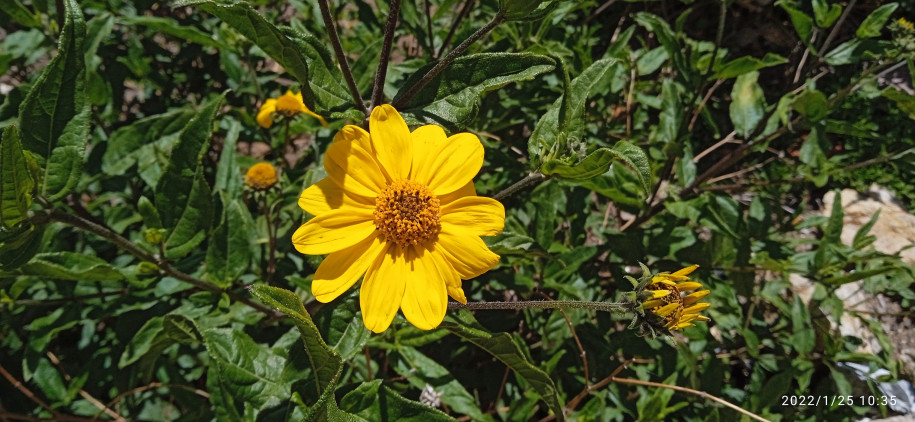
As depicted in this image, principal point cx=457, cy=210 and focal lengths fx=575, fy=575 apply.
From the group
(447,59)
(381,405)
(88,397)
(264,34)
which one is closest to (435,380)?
(381,405)

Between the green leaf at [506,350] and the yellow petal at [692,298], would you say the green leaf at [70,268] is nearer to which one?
the green leaf at [506,350]

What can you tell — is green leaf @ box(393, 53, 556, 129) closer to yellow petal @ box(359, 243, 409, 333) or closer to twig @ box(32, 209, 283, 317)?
yellow petal @ box(359, 243, 409, 333)

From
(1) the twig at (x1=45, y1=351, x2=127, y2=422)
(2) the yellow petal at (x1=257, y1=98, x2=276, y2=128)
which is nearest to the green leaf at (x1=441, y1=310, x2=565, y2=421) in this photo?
(2) the yellow petal at (x1=257, y1=98, x2=276, y2=128)

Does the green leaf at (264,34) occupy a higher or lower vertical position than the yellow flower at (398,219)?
higher

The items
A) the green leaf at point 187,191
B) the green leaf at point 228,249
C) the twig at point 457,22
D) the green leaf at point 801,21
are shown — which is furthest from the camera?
the green leaf at point 801,21

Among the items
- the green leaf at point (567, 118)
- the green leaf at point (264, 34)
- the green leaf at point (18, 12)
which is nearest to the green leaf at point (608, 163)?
the green leaf at point (567, 118)

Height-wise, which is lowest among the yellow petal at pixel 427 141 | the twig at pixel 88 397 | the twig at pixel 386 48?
the twig at pixel 88 397
